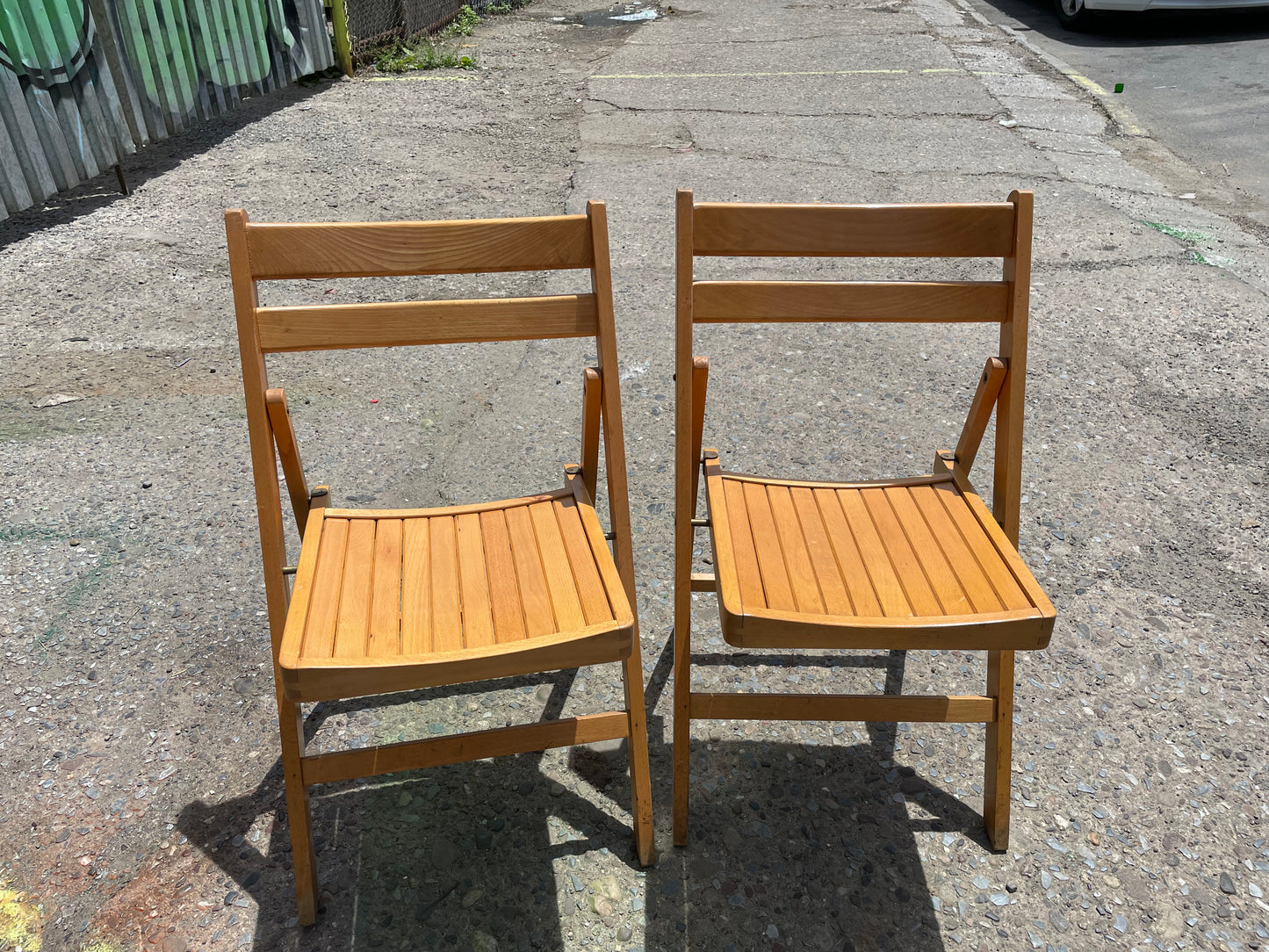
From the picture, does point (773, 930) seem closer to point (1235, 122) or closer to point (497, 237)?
point (497, 237)

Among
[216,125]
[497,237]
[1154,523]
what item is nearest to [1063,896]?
[1154,523]

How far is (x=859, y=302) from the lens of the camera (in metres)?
1.94

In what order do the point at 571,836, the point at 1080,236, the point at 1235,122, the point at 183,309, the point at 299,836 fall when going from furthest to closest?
1. the point at 1235,122
2. the point at 1080,236
3. the point at 183,309
4. the point at 571,836
5. the point at 299,836

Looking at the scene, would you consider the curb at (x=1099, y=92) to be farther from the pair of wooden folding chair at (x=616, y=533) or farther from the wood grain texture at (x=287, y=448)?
the wood grain texture at (x=287, y=448)

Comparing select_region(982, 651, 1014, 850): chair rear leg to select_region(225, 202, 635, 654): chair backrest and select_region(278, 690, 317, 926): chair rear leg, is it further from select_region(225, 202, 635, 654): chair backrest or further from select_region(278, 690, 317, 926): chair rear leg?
select_region(278, 690, 317, 926): chair rear leg

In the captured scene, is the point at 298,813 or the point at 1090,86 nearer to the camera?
the point at 298,813

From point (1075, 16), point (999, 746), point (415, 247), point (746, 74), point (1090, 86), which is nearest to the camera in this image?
point (415, 247)

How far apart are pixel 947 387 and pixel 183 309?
130 inches

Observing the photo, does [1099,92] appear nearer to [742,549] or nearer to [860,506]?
[860,506]

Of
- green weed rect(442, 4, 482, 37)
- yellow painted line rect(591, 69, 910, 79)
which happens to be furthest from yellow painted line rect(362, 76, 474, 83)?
green weed rect(442, 4, 482, 37)

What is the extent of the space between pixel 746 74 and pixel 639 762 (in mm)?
8077

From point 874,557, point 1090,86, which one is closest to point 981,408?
point 874,557

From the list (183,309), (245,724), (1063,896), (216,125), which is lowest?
(1063,896)

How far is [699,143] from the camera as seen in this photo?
6516 mm
